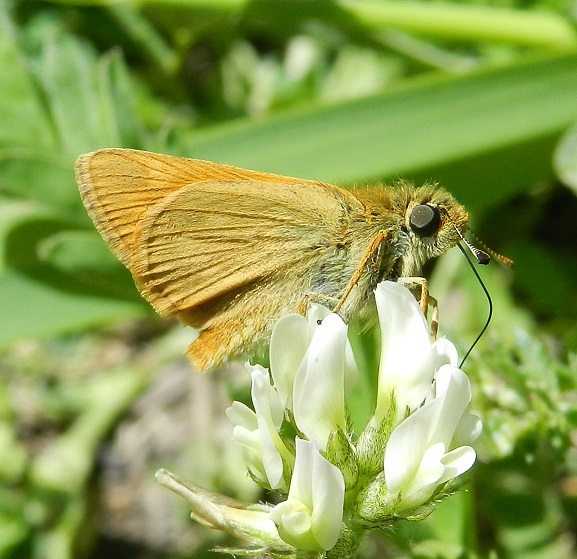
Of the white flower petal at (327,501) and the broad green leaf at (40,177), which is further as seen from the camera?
the broad green leaf at (40,177)

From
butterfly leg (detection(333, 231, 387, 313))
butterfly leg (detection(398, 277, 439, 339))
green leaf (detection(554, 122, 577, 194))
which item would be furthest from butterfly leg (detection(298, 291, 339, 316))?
green leaf (detection(554, 122, 577, 194))

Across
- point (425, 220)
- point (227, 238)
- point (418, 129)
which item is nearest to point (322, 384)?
point (425, 220)

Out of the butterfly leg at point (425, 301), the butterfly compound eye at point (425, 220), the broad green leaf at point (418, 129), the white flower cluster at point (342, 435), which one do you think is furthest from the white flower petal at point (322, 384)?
the broad green leaf at point (418, 129)

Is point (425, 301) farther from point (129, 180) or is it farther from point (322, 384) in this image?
point (129, 180)

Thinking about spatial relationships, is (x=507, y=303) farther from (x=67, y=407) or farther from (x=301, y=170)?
(x=67, y=407)

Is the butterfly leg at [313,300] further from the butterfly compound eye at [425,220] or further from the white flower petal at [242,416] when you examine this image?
the white flower petal at [242,416]

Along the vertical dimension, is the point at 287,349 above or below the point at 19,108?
above
